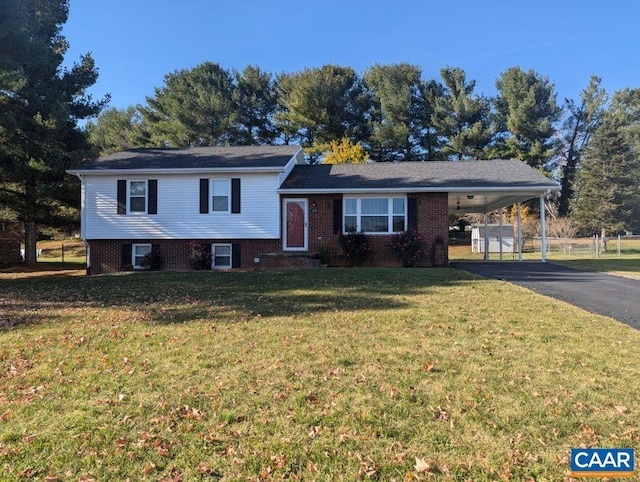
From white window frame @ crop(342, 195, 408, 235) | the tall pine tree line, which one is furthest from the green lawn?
the tall pine tree line

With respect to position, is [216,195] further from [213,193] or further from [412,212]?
[412,212]

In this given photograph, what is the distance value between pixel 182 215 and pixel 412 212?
802 cm

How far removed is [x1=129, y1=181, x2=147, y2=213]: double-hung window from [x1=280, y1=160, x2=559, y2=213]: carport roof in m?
4.97

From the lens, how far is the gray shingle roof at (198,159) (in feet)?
47.9

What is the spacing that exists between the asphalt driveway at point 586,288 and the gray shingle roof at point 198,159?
830 centimetres

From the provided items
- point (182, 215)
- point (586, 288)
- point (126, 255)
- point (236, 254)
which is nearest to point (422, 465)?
point (586, 288)

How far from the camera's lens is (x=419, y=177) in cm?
1498

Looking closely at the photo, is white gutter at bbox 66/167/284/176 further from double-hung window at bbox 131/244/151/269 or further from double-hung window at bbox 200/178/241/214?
double-hung window at bbox 131/244/151/269

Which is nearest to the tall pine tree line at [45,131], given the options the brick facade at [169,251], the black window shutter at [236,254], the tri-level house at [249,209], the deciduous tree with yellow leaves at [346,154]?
the tri-level house at [249,209]

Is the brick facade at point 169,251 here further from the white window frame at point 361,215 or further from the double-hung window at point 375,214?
the double-hung window at point 375,214

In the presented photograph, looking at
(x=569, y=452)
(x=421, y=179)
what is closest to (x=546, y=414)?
(x=569, y=452)

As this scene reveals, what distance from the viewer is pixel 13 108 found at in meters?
18.2

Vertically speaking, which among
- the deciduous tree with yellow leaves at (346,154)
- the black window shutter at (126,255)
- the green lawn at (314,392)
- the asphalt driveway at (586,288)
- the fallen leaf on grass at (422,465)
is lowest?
the fallen leaf on grass at (422,465)

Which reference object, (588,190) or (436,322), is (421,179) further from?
Result: (588,190)
